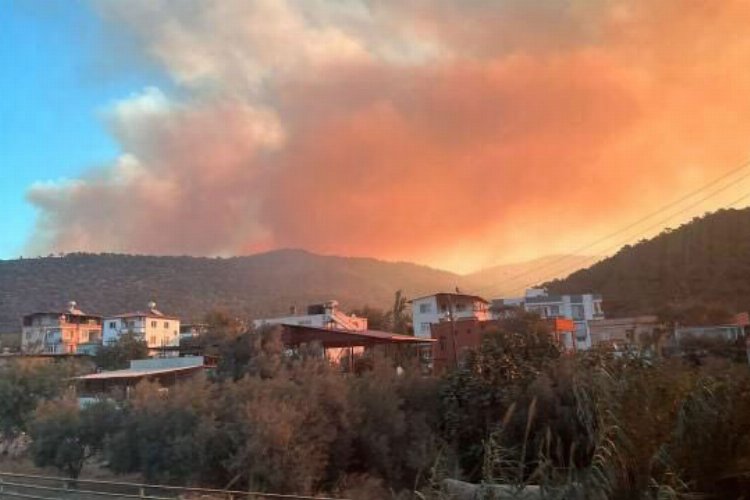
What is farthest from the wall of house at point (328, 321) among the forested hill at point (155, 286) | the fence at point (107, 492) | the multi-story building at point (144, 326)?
the fence at point (107, 492)

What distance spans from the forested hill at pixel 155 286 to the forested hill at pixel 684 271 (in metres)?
56.0

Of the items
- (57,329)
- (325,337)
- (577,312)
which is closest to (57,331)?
(57,329)

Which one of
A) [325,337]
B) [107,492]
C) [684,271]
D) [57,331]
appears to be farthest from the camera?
[57,331]

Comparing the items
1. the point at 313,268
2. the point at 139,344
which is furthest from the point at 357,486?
the point at 313,268

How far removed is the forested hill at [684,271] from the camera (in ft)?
227

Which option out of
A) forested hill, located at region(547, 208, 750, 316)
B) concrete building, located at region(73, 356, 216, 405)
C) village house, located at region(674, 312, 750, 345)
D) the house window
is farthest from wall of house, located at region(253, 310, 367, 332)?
village house, located at region(674, 312, 750, 345)

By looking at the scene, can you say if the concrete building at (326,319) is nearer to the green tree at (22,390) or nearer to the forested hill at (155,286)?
the green tree at (22,390)

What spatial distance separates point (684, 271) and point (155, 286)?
103365mm

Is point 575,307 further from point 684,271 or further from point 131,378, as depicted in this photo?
point 131,378

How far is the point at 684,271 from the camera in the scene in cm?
7562

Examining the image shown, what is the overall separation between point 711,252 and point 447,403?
6164 centimetres

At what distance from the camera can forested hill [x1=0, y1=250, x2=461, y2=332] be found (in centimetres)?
12575

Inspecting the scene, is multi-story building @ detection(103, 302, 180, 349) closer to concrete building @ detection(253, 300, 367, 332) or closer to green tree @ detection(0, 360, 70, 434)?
concrete building @ detection(253, 300, 367, 332)

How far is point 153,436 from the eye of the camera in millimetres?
21656
